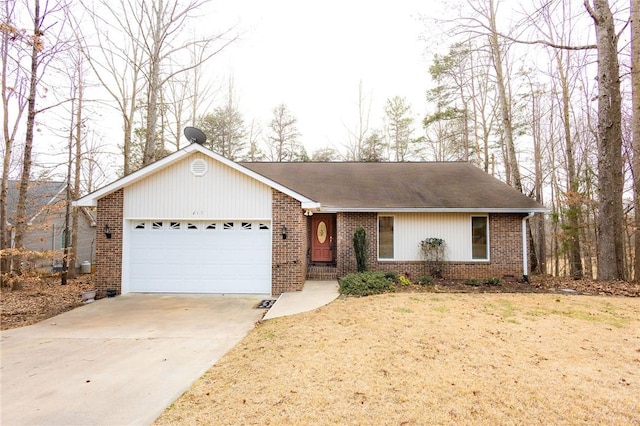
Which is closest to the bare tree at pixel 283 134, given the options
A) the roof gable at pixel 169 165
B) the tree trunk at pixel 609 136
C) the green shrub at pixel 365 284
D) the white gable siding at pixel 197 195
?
the white gable siding at pixel 197 195

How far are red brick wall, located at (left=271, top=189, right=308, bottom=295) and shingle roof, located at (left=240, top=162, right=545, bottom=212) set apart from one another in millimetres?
1672

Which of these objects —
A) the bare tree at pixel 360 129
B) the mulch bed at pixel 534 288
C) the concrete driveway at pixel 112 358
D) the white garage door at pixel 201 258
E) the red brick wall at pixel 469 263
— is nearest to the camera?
the concrete driveway at pixel 112 358

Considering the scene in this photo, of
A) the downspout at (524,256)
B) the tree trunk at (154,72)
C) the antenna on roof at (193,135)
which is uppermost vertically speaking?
the tree trunk at (154,72)

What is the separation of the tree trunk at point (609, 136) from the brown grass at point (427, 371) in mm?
3816

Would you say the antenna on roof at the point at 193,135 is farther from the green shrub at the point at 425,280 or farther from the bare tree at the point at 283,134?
the bare tree at the point at 283,134

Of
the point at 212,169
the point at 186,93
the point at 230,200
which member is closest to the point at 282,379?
the point at 230,200

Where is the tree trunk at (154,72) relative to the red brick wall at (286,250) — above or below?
above

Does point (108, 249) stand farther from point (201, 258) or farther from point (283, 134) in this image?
point (283, 134)

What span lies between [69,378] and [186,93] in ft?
57.9

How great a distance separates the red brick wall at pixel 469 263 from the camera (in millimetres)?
10781

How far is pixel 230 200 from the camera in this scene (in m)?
9.23

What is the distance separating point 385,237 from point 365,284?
8.22 ft

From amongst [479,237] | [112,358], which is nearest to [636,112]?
[479,237]

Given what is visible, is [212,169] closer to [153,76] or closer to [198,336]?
[198,336]
